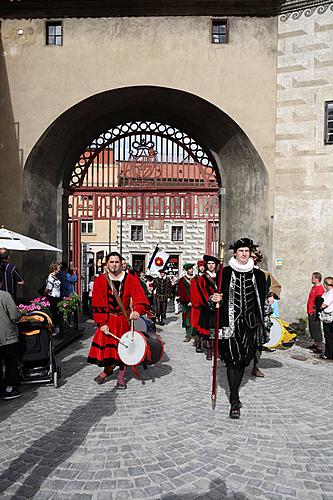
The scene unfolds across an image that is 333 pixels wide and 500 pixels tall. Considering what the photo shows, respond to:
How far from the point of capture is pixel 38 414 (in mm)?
4590

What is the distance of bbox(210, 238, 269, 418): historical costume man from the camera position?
459cm

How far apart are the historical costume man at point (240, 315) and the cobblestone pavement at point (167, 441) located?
557 millimetres

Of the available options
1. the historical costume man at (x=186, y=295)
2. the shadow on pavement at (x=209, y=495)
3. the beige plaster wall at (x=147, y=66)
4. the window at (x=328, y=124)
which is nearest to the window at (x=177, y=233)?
the beige plaster wall at (x=147, y=66)

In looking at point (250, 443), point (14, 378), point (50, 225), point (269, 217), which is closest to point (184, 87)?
point (269, 217)

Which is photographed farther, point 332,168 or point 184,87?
point 184,87

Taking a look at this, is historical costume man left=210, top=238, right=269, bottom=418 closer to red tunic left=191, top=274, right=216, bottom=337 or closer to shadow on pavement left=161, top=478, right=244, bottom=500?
shadow on pavement left=161, top=478, right=244, bottom=500

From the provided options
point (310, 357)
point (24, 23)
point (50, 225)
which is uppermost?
point (24, 23)

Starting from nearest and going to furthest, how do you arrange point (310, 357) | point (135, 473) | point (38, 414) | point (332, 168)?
1. point (135, 473)
2. point (38, 414)
3. point (310, 357)
4. point (332, 168)

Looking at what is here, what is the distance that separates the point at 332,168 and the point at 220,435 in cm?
774

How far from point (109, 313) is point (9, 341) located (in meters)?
1.33

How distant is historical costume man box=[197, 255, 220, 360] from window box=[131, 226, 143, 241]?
79.8 ft

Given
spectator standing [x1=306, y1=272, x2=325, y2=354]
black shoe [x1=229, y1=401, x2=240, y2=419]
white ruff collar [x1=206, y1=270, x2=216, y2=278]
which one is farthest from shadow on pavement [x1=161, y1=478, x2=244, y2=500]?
spectator standing [x1=306, y1=272, x2=325, y2=354]

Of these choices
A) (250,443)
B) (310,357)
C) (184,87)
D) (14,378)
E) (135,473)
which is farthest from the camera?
(184,87)

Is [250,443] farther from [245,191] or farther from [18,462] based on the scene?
[245,191]
